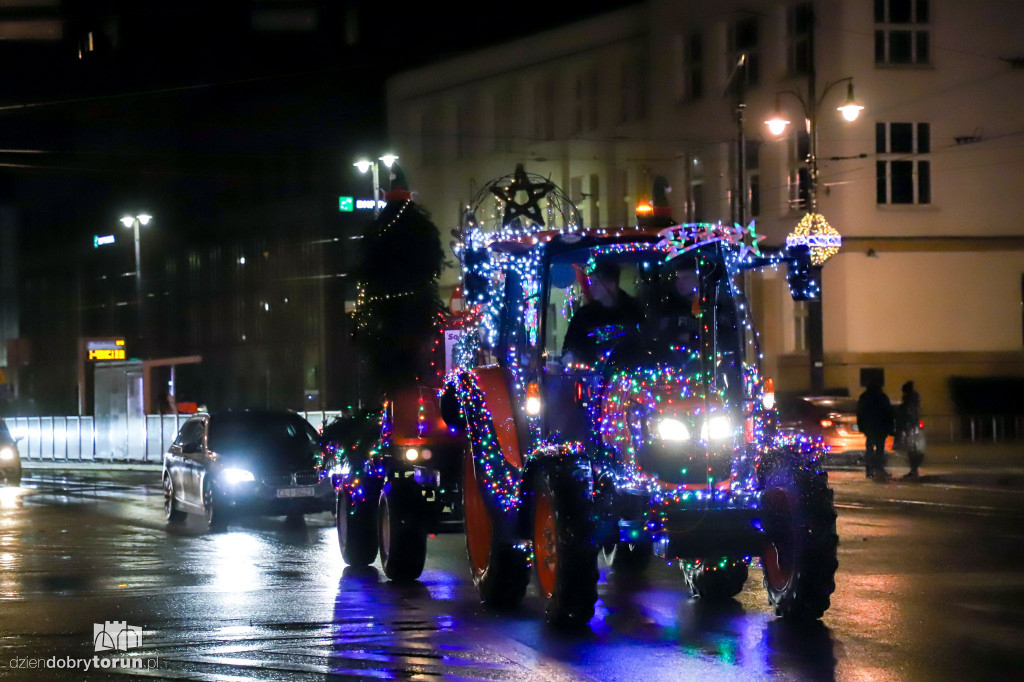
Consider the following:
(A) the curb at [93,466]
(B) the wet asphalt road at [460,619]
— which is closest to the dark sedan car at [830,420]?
(B) the wet asphalt road at [460,619]

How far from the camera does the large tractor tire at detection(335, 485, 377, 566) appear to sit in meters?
14.9

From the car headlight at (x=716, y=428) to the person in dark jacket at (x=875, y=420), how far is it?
711 inches

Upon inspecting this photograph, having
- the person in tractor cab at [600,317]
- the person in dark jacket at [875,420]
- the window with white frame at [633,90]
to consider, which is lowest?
the person in dark jacket at [875,420]

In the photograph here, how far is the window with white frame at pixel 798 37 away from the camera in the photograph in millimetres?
41188

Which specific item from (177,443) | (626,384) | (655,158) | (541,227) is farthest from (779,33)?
(626,384)

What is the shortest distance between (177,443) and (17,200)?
73.6 m

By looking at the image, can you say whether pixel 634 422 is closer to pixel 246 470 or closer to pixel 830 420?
pixel 246 470

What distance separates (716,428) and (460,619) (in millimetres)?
2445

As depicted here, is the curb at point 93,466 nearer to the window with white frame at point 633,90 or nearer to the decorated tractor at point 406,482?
the window with white frame at point 633,90

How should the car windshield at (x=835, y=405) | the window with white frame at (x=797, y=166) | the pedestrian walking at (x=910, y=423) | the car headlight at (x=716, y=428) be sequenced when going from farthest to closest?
1. the window with white frame at (x=797, y=166)
2. the car windshield at (x=835, y=405)
3. the pedestrian walking at (x=910, y=423)
4. the car headlight at (x=716, y=428)

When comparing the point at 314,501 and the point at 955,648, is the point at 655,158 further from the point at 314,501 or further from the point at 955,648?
the point at 955,648

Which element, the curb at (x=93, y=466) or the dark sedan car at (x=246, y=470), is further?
the curb at (x=93, y=466)

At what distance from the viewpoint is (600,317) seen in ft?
36.1

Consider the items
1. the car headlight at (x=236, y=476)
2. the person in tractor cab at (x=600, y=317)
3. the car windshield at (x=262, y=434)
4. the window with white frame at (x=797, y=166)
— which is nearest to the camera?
the person in tractor cab at (x=600, y=317)
